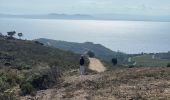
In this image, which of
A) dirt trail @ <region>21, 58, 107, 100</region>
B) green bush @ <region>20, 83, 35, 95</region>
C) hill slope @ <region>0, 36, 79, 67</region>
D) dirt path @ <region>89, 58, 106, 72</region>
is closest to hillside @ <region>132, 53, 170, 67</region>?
hill slope @ <region>0, 36, 79, 67</region>

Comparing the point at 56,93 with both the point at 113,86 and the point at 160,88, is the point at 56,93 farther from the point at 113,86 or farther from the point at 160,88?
the point at 160,88

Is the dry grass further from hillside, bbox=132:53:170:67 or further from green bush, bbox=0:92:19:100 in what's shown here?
hillside, bbox=132:53:170:67

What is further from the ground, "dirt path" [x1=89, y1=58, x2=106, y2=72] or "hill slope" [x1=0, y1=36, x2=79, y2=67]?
"hill slope" [x1=0, y1=36, x2=79, y2=67]

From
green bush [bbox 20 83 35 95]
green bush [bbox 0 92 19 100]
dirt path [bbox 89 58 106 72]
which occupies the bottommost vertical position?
dirt path [bbox 89 58 106 72]

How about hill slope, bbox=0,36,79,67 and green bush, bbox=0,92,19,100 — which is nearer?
green bush, bbox=0,92,19,100

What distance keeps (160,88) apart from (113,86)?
119 inches

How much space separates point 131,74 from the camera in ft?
87.7

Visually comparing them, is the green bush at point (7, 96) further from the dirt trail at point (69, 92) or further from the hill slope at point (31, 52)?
the hill slope at point (31, 52)

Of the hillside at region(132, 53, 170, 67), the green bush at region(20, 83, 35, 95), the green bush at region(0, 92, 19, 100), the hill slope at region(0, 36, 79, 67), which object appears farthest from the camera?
the hillside at region(132, 53, 170, 67)

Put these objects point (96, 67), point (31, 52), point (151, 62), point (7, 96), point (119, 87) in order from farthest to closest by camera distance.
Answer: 1. point (151, 62)
2. point (31, 52)
3. point (96, 67)
4. point (119, 87)
5. point (7, 96)

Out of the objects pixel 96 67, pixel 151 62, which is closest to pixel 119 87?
pixel 96 67

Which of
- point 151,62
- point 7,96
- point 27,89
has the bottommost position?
point 151,62

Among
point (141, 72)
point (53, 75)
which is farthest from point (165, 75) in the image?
point (53, 75)

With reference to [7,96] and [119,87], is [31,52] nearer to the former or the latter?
[119,87]
